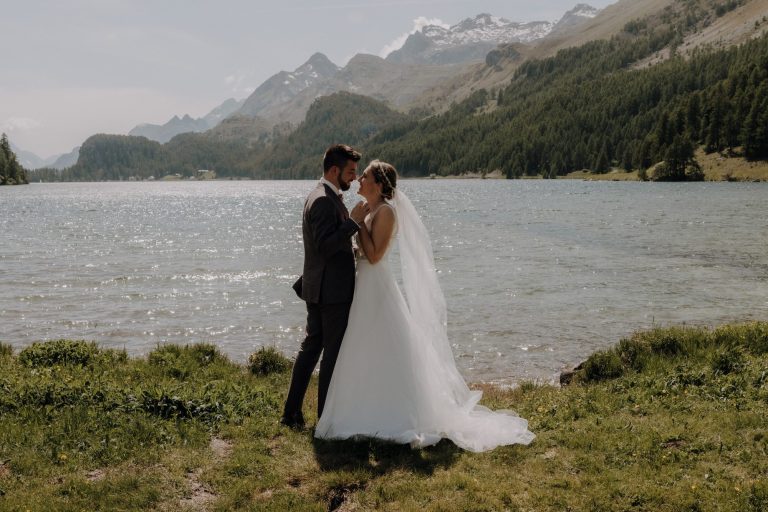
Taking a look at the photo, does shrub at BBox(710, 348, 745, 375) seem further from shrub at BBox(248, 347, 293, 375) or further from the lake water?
shrub at BBox(248, 347, 293, 375)

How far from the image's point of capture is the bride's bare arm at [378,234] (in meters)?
9.07

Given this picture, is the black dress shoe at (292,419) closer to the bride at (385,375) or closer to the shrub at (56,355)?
the bride at (385,375)

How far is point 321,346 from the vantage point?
9.67 metres

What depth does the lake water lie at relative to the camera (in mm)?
22188

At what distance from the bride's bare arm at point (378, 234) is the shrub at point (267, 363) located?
22.8 feet

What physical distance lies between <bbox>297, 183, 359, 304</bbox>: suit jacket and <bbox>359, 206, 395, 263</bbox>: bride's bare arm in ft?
0.87

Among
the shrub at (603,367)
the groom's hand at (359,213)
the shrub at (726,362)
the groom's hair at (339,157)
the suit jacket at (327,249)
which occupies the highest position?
the groom's hair at (339,157)

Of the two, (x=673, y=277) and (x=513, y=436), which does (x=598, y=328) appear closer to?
(x=673, y=277)

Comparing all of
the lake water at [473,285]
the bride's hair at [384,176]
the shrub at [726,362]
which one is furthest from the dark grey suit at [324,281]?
the lake water at [473,285]

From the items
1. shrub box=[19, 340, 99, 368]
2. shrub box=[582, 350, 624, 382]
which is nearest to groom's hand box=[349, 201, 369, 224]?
shrub box=[582, 350, 624, 382]

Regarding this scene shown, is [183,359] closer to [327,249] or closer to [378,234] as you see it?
[327,249]

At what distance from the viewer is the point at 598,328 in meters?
22.8

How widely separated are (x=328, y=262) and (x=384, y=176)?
61.2 inches

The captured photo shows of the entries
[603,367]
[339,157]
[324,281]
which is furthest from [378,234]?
[603,367]
